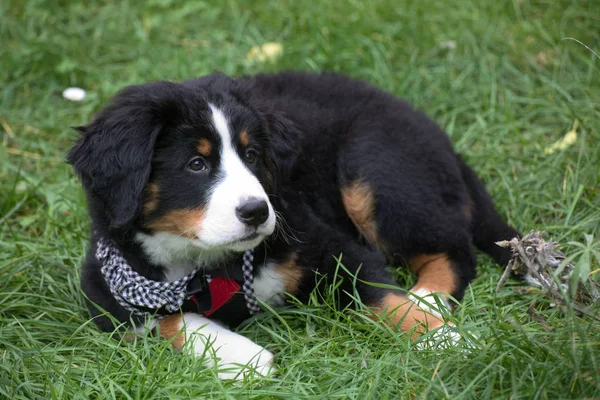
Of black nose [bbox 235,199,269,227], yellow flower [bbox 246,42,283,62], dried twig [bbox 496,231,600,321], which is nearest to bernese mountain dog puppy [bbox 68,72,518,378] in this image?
black nose [bbox 235,199,269,227]

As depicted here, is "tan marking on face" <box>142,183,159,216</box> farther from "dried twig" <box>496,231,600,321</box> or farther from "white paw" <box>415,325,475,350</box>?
"dried twig" <box>496,231,600,321</box>

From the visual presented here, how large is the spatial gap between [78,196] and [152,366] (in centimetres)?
154

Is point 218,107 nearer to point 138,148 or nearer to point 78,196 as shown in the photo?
point 138,148

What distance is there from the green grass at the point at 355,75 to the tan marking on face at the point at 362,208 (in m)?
0.27

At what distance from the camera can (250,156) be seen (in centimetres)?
285

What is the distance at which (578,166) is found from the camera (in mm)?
3672

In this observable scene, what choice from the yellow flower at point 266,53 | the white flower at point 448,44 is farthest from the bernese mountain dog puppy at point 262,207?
the white flower at point 448,44

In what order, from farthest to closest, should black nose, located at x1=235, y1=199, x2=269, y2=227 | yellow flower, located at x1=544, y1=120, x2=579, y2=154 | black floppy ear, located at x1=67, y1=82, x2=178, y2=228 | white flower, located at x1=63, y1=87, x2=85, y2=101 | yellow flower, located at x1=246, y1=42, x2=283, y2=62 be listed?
1. yellow flower, located at x1=246, y1=42, x2=283, y2=62
2. white flower, located at x1=63, y1=87, x2=85, y2=101
3. yellow flower, located at x1=544, y1=120, x2=579, y2=154
4. black floppy ear, located at x1=67, y1=82, x2=178, y2=228
5. black nose, located at x1=235, y1=199, x2=269, y2=227

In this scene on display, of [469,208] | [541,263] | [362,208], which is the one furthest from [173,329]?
[469,208]

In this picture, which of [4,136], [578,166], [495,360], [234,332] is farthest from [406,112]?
[4,136]

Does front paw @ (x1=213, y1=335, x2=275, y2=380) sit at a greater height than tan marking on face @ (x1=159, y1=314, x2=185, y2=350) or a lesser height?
greater

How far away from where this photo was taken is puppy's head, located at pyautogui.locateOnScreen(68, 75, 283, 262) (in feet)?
8.33

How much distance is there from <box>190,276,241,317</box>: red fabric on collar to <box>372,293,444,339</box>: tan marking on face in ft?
1.91

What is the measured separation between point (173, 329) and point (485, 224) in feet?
5.12
